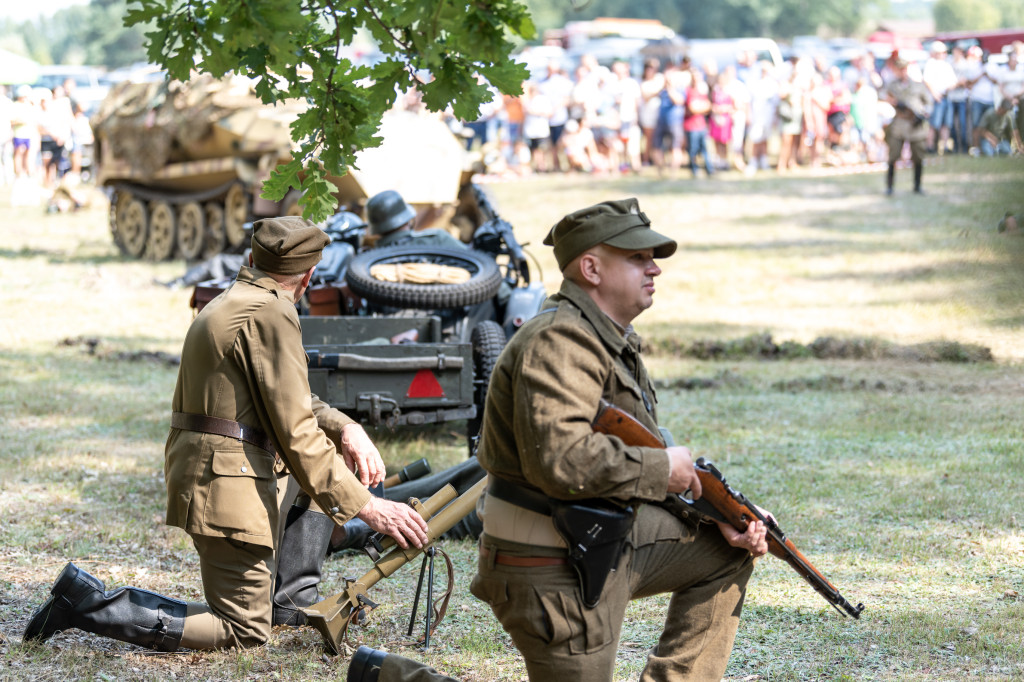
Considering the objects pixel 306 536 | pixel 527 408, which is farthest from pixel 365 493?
pixel 527 408

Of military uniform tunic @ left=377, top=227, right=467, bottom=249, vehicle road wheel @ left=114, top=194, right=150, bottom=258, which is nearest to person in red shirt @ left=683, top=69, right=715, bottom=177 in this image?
vehicle road wheel @ left=114, top=194, right=150, bottom=258

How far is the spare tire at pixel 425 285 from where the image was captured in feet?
26.3

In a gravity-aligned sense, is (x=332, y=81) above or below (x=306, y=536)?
above

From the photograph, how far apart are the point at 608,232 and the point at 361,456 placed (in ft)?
5.28

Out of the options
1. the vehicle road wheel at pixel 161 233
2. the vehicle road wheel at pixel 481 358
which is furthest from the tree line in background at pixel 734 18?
the vehicle road wheel at pixel 481 358

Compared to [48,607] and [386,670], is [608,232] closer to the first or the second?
[386,670]

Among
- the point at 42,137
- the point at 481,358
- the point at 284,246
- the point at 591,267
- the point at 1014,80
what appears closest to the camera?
the point at 591,267

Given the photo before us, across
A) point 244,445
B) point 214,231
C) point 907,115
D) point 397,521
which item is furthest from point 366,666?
point 907,115

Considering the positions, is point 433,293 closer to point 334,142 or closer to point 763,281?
point 334,142

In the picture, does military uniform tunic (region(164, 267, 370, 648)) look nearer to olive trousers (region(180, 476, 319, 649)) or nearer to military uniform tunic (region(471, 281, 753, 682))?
olive trousers (region(180, 476, 319, 649))

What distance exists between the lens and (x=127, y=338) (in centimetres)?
1297

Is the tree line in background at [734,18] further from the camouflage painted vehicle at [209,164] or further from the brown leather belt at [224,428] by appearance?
the brown leather belt at [224,428]

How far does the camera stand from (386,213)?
9.05 metres

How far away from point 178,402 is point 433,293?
3.63 meters
